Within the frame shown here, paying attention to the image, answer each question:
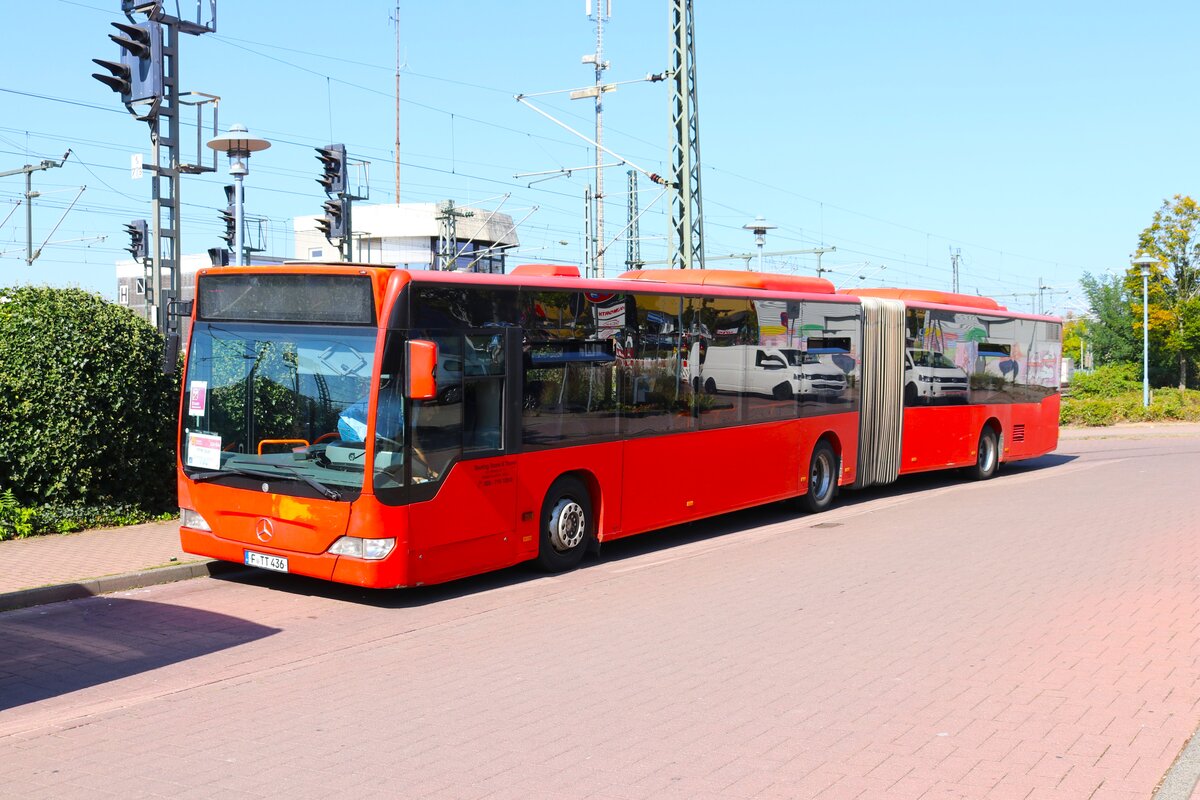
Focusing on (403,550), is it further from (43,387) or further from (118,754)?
(43,387)

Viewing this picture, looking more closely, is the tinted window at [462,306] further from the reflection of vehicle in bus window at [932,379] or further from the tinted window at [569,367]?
the reflection of vehicle in bus window at [932,379]

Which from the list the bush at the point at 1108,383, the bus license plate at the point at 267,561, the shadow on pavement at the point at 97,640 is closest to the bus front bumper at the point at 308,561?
the bus license plate at the point at 267,561

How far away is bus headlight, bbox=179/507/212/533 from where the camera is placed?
10.3 metres

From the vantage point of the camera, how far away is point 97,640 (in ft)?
27.2

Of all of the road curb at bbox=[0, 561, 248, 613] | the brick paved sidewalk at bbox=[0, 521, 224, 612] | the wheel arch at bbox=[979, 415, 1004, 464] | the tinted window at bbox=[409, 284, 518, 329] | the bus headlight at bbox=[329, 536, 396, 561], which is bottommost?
the road curb at bbox=[0, 561, 248, 613]

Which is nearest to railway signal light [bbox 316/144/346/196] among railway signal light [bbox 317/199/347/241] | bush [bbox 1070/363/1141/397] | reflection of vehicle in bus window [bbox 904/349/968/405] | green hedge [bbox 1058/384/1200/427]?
railway signal light [bbox 317/199/347/241]

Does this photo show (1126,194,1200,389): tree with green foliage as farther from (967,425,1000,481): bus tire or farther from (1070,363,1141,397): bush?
(967,425,1000,481): bus tire

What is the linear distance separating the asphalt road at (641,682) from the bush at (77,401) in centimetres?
285

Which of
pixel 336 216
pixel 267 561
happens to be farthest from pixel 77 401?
pixel 336 216

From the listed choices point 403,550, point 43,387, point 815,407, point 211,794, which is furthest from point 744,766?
point 815,407

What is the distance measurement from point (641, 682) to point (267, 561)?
158 inches

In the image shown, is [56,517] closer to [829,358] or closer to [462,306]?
[462,306]

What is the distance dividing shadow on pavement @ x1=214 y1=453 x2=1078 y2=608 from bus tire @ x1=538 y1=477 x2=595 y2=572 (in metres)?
0.20

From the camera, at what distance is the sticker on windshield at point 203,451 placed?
10.2 metres
